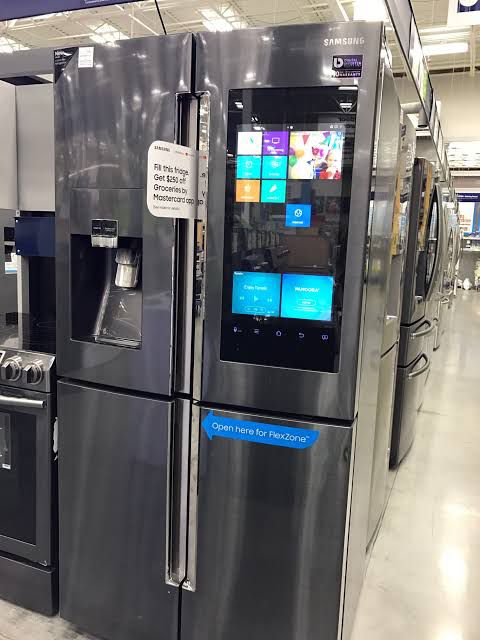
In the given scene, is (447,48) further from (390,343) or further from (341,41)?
(341,41)

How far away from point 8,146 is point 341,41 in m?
1.63

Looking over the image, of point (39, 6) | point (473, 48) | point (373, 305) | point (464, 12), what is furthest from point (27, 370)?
point (473, 48)

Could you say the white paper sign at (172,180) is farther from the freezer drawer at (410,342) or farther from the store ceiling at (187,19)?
the store ceiling at (187,19)

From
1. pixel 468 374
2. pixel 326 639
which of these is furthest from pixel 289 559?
pixel 468 374

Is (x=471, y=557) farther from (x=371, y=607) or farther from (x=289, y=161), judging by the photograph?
(x=289, y=161)

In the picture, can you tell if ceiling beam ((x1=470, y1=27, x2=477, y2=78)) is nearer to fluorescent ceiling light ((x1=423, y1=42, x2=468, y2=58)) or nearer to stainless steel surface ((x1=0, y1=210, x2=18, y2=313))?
fluorescent ceiling light ((x1=423, y1=42, x2=468, y2=58))

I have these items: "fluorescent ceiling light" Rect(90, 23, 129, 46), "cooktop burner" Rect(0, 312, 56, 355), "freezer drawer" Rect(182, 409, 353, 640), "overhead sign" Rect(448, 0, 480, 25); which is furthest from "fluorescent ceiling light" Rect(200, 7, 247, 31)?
"freezer drawer" Rect(182, 409, 353, 640)

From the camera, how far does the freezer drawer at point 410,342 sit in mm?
3172

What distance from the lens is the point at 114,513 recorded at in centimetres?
177

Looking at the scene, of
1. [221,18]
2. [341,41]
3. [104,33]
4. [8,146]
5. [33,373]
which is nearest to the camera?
[341,41]

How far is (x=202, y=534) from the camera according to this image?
66.4 inches

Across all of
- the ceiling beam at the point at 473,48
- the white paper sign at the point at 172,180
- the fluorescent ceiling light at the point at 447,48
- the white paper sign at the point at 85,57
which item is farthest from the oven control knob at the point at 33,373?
the ceiling beam at the point at 473,48

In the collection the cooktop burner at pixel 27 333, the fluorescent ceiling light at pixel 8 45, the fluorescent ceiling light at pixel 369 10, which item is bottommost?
the cooktop burner at pixel 27 333

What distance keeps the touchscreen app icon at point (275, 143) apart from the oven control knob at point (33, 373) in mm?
1091
